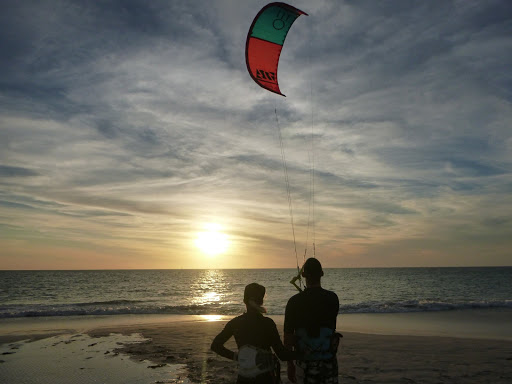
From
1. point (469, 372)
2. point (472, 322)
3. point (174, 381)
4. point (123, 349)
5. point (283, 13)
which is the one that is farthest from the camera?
point (472, 322)

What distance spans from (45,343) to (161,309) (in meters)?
13.6

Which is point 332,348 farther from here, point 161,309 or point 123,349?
point 161,309

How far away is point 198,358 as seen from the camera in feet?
32.0

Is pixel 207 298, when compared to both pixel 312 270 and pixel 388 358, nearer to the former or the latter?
pixel 388 358

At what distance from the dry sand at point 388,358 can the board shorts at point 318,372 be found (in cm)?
436

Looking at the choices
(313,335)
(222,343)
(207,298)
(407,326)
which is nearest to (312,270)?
(313,335)

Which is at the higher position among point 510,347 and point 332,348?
point 332,348

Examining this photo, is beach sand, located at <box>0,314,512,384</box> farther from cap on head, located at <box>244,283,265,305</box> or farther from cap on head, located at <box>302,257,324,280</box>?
cap on head, located at <box>244,283,265,305</box>

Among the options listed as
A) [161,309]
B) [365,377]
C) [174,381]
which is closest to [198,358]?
[174,381]

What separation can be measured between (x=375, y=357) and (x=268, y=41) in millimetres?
8668

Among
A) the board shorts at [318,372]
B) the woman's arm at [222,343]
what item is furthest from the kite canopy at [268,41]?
the board shorts at [318,372]

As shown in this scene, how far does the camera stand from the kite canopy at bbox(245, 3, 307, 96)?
902cm

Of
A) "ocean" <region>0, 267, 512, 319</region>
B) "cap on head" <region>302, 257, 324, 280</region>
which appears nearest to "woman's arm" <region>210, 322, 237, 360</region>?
"cap on head" <region>302, 257, 324, 280</region>

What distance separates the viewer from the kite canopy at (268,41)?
9023 mm
